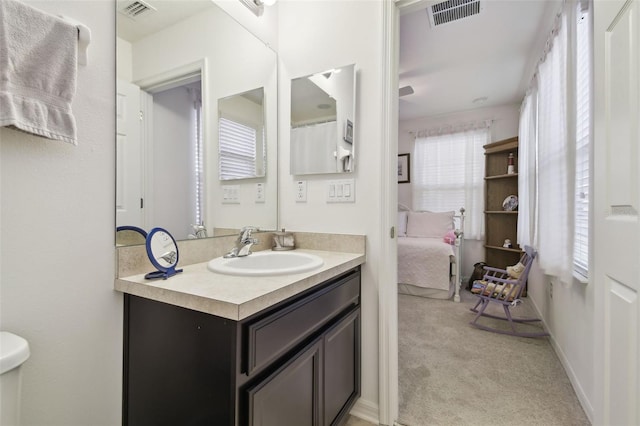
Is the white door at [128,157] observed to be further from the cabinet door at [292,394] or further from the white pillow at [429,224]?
the white pillow at [429,224]

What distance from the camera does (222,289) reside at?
0.87 meters

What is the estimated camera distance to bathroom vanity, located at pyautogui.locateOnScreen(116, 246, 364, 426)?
79cm

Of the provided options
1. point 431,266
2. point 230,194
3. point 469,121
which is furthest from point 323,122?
point 469,121

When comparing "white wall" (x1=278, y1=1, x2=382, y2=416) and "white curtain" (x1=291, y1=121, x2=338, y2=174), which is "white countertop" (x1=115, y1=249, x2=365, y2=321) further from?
"white curtain" (x1=291, y1=121, x2=338, y2=174)

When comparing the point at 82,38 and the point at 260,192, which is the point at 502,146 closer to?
the point at 260,192

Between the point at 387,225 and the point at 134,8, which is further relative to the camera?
the point at 387,225

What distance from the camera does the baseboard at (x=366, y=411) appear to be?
57.7 inches

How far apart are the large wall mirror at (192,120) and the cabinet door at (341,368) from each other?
2.45 feet

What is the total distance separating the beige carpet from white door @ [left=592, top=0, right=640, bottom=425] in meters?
0.74

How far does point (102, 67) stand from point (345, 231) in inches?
47.9

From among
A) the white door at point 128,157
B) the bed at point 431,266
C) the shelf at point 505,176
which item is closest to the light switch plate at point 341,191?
the white door at point 128,157

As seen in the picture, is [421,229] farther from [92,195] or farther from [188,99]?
[92,195]

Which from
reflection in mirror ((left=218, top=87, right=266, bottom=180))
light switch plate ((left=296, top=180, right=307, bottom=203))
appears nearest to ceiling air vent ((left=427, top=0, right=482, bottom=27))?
reflection in mirror ((left=218, top=87, right=266, bottom=180))

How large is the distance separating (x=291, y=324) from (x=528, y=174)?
10.1ft
